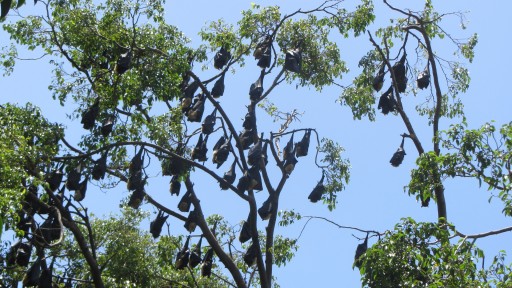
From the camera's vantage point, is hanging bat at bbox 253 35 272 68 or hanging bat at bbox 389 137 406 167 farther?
hanging bat at bbox 389 137 406 167

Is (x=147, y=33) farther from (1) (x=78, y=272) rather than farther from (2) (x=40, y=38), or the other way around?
(1) (x=78, y=272)

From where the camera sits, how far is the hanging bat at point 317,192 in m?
17.3

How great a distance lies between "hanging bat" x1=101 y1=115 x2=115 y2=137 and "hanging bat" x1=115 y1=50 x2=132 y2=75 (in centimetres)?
91

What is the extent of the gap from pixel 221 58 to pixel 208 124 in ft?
5.22

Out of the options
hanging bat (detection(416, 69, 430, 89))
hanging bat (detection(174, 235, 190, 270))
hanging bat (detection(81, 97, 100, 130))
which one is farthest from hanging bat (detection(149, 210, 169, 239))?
hanging bat (detection(416, 69, 430, 89))

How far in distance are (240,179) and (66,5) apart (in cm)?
405

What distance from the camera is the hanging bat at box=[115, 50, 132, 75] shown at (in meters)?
14.8

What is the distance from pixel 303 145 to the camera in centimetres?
1756

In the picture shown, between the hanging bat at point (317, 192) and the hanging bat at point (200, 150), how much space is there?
2184mm

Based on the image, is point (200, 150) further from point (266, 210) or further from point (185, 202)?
point (266, 210)

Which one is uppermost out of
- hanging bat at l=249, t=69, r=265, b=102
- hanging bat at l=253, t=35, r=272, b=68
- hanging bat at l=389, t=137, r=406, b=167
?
hanging bat at l=253, t=35, r=272, b=68

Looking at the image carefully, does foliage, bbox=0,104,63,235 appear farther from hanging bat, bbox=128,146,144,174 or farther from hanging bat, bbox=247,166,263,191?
hanging bat, bbox=247,166,263,191

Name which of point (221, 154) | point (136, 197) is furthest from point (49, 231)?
point (221, 154)

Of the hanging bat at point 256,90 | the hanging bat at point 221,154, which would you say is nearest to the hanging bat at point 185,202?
the hanging bat at point 221,154
